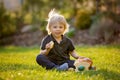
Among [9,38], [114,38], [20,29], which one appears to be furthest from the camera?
[20,29]

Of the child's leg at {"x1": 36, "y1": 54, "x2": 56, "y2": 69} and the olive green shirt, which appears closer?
the child's leg at {"x1": 36, "y1": 54, "x2": 56, "y2": 69}

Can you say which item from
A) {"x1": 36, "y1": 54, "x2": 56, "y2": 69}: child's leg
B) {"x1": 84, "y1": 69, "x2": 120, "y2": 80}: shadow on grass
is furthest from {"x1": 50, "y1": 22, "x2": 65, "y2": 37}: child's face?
{"x1": 84, "y1": 69, "x2": 120, "y2": 80}: shadow on grass

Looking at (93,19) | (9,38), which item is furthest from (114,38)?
(9,38)

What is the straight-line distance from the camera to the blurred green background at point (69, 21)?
1655 centimetres

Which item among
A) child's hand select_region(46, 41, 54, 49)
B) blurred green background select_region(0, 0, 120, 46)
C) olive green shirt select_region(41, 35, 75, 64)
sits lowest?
blurred green background select_region(0, 0, 120, 46)

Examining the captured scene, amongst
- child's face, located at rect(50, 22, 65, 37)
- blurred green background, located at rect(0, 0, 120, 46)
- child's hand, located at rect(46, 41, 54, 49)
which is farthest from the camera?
blurred green background, located at rect(0, 0, 120, 46)

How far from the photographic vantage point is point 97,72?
6.36 metres

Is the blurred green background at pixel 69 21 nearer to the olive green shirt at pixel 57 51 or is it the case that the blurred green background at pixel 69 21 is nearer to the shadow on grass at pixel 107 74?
the olive green shirt at pixel 57 51

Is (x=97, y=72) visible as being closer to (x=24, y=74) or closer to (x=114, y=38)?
(x=24, y=74)

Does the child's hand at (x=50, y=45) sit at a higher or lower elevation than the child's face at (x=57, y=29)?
lower

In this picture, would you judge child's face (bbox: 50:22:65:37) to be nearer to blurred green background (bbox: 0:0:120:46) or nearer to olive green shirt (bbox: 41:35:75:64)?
olive green shirt (bbox: 41:35:75:64)

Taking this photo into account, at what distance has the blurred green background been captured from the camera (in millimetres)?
16548

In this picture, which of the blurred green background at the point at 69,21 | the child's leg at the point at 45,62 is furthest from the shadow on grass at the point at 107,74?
the blurred green background at the point at 69,21

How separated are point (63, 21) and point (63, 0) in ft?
51.4
